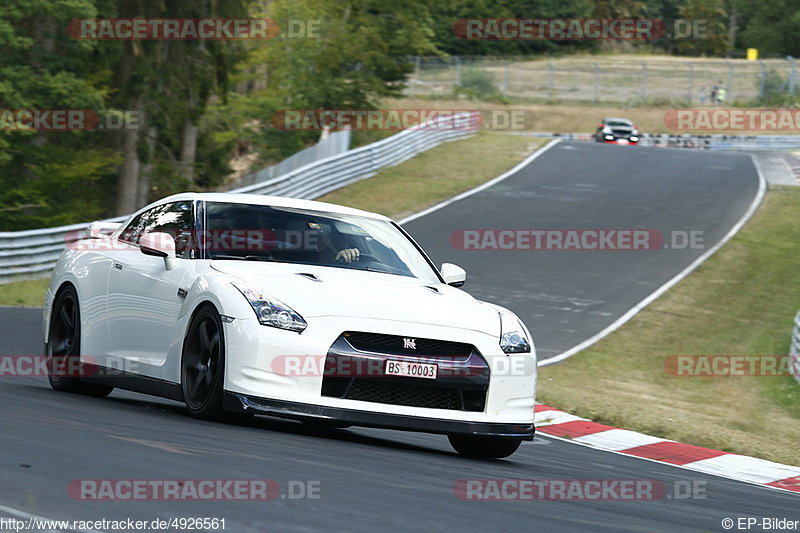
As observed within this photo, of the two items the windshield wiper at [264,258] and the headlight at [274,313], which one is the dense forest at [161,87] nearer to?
the windshield wiper at [264,258]

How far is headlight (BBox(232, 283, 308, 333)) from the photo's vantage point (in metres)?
6.99

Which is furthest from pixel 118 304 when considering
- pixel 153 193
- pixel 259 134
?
pixel 259 134

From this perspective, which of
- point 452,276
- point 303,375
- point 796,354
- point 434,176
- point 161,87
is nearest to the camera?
point 303,375

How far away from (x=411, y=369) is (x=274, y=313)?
0.83 meters

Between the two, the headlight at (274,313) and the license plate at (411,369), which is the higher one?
the headlight at (274,313)

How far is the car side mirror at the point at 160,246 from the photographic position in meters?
7.93

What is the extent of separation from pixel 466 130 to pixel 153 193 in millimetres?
12304

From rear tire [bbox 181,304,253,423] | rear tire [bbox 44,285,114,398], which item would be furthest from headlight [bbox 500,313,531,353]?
rear tire [bbox 44,285,114,398]

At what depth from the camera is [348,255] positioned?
8.18 metres

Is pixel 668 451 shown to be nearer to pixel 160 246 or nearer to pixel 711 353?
pixel 160 246

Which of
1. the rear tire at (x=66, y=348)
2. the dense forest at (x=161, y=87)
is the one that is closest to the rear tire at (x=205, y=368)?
the rear tire at (x=66, y=348)

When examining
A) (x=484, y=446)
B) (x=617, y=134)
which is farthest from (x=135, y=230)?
(x=617, y=134)

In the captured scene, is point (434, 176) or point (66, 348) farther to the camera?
point (434, 176)

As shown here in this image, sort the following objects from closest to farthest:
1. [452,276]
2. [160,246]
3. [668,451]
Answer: [160,246]
[452,276]
[668,451]
